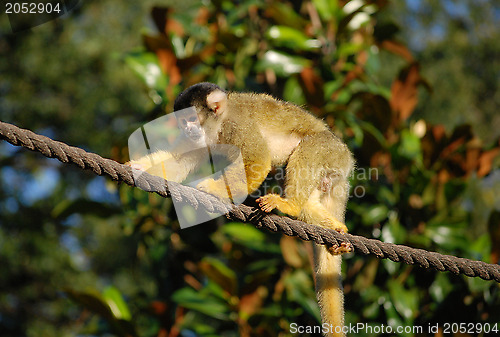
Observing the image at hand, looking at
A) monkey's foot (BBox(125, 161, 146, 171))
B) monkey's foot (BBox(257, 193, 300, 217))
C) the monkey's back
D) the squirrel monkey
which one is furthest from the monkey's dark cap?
monkey's foot (BBox(257, 193, 300, 217))

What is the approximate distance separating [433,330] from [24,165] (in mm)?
7298

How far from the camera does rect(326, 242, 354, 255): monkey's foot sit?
6.69ft

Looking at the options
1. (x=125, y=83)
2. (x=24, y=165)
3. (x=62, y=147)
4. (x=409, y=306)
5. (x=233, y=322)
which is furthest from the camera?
(x=24, y=165)

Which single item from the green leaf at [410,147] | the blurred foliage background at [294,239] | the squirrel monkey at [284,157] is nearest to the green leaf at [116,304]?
the blurred foliage background at [294,239]

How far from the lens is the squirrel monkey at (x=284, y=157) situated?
7.10 feet

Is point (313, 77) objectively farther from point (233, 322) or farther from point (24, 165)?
point (24, 165)

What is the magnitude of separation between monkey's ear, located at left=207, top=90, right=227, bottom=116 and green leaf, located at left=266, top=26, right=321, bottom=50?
1.16 metres

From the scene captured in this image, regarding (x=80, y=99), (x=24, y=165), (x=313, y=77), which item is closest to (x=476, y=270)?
(x=313, y=77)

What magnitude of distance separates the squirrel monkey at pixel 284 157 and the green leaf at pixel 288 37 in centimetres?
94

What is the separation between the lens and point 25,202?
7.73m

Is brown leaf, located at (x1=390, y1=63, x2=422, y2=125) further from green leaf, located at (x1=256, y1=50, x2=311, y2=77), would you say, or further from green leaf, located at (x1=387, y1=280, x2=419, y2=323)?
green leaf, located at (x1=387, y1=280, x2=419, y2=323)

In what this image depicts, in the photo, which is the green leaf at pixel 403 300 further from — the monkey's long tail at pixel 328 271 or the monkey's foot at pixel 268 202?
the monkey's foot at pixel 268 202

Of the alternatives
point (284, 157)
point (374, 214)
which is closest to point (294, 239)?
point (374, 214)

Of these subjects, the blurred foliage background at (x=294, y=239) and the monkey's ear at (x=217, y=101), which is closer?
the monkey's ear at (x=217, y=101)
